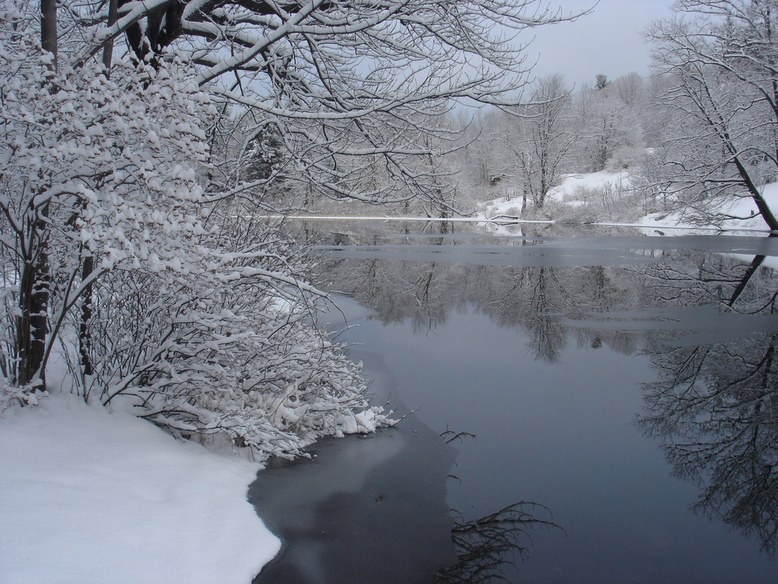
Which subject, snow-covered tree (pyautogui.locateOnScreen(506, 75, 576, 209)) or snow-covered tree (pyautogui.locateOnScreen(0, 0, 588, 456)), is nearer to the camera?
snow-covered tree (pyautogui.locateOnScreen(0, 0, 588, 456))

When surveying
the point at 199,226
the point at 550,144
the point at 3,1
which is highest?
the point at 550,144

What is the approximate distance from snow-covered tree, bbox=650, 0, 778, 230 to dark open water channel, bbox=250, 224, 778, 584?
1618 cm

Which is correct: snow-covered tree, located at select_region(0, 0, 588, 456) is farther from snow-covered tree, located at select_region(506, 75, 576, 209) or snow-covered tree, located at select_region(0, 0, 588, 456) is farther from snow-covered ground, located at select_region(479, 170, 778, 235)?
snow-covered tree, located at select_region(506, 75, 576, 209)

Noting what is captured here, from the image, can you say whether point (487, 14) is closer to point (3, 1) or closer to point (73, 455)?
point (3, 1)

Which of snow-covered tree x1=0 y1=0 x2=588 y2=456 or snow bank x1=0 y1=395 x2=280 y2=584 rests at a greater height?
snow-covered tree x1=0 y1=0 x2=588 y2=456

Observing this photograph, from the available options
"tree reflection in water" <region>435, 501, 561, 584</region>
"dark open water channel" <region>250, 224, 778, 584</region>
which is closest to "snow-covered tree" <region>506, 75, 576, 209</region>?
"dark open water channel" <region>250, 224, 778, 584</region>

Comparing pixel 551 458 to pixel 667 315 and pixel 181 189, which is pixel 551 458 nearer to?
pixel 181 189

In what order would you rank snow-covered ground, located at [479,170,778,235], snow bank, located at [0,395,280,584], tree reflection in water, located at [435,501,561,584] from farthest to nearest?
snow-covered ground, located at [479,170,778,235] → tree reflection in water, located at [435,501,561,584] → snow bank, located at [0,395,280,584]

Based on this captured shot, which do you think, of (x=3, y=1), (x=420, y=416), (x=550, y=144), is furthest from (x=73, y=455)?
(x=550, y=144)

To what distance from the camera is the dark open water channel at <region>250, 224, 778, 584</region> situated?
13.8ft

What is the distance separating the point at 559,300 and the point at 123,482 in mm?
11507

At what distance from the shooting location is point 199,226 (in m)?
3.62

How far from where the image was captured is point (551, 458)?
18.9ft

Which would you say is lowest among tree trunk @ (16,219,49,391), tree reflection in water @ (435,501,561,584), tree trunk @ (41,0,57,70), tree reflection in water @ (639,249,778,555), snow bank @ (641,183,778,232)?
tree reflection in water @ (435,501,561,584)
